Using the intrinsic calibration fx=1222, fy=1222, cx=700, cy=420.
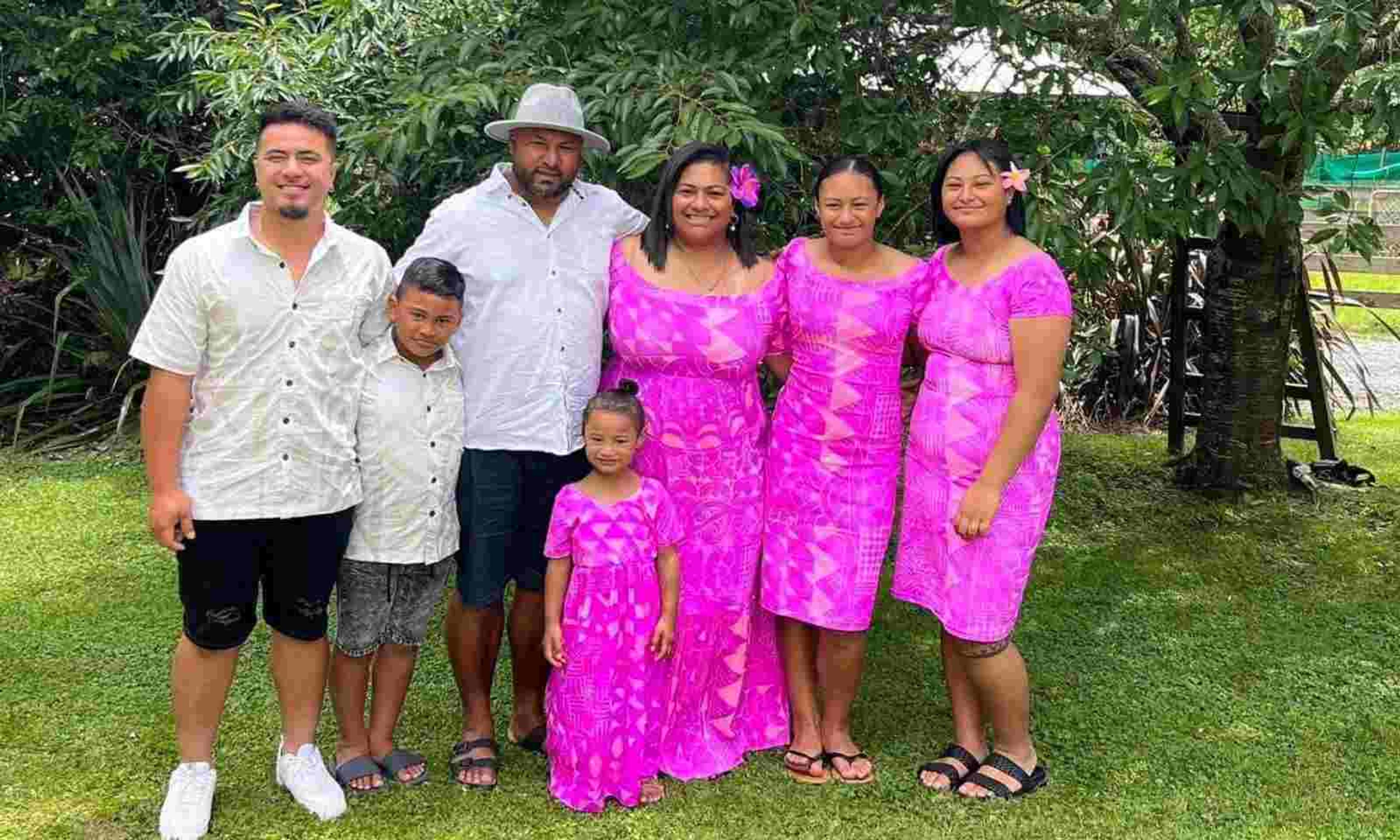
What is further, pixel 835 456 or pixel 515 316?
pixel 835 456

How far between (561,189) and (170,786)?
1.91 m

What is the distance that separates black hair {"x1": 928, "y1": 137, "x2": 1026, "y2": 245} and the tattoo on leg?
1.13 meters

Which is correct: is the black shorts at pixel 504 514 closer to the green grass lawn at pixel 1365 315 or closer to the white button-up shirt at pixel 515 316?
the white button-up shirt at pixel 515 316

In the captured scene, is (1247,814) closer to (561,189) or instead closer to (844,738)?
(844,738)

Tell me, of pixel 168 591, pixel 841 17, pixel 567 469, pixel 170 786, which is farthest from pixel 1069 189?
pixel 168 591

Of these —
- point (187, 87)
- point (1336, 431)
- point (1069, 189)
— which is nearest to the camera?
point (1069, 189)

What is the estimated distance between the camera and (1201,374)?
729 centimetres

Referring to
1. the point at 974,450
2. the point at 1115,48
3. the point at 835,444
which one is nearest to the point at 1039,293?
the point at 974,450

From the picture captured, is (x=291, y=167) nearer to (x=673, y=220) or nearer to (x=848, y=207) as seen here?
(x=673, y=220)

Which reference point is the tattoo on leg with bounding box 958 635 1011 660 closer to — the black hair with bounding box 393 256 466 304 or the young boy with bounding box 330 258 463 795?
the young boy with bounding box 330 258 463 795

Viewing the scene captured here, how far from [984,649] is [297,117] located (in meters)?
2.29

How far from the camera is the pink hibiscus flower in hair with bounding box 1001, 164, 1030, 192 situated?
319 cm

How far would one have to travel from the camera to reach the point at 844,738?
144 inches

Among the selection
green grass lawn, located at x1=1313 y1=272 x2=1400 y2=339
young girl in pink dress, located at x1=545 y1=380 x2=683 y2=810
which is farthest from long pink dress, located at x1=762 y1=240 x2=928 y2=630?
green grass lawn, located at x1=1313 y1=272 x2=1400 y2=339
